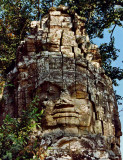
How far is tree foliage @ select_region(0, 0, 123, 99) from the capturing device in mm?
16062

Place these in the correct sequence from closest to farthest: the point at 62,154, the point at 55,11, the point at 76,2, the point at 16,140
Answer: the point at 16,140 → the point at 62,154 → the point at 55,11 → the point at 76,2

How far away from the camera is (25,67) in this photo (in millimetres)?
11172

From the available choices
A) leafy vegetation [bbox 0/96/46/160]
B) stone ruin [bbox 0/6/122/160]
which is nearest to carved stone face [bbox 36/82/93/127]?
stone ruin [bbox 0/6/122/160]

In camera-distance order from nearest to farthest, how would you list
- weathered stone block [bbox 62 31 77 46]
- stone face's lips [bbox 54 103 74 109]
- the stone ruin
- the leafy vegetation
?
1. the leafy vegetation
2. the stone ruin
3. stone face's lips [bbox 54 103 74 109]
4. weathered stone block [bbox 62 31 77 46]

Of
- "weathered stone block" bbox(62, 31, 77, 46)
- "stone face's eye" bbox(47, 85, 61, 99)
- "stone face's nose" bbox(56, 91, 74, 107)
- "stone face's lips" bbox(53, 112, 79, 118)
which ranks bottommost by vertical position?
"stone face's lips" bbox(53, 112, 79, 118)

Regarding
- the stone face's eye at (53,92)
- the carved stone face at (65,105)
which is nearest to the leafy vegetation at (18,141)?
the carved stone face at (65,105)

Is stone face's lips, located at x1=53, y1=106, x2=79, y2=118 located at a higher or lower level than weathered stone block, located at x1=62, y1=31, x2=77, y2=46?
lower

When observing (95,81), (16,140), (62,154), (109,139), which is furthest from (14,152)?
(95,81)

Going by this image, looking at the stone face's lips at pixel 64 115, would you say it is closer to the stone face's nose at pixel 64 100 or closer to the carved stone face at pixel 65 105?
the carved stone face at pixel 65 105

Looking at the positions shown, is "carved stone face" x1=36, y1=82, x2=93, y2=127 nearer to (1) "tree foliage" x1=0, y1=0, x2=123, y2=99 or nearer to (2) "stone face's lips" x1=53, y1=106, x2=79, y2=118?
(2) "stone face's lips" x1=53, y1=106, x2=79, y2=118

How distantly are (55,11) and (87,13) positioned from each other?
5053 millimetres

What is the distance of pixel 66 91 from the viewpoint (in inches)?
401

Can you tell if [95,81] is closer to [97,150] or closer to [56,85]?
[56,85]

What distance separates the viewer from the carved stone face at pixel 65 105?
32.1ft
